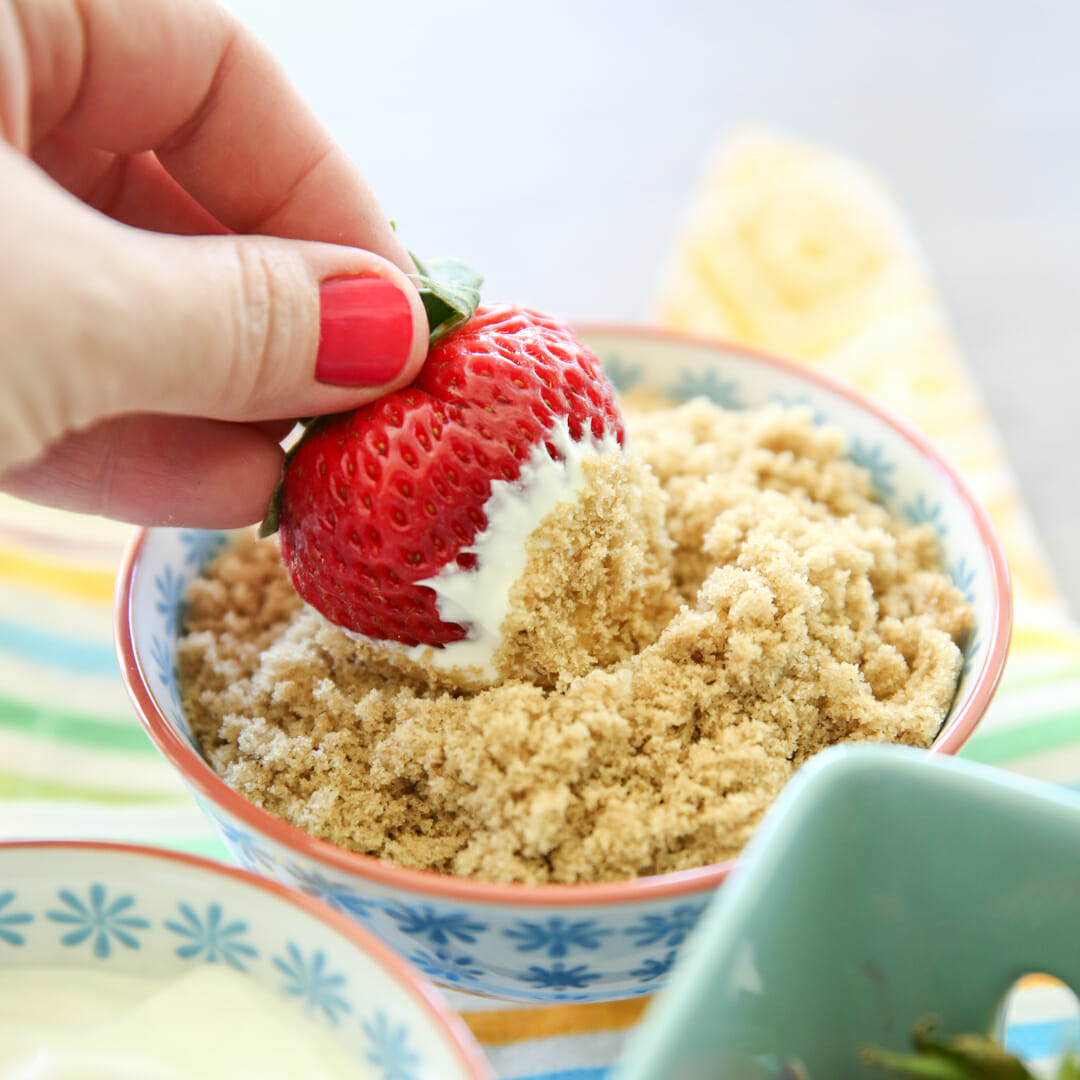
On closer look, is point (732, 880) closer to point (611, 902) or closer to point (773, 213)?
point (611, 902)

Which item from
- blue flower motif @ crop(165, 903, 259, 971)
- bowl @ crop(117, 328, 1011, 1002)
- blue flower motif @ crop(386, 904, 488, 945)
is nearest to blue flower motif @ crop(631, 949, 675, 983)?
bowl @ crop(117, 328, 1011, 1002)

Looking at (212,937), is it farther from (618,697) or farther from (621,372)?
(621,372)

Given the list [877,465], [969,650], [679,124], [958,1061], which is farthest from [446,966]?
[679,124]

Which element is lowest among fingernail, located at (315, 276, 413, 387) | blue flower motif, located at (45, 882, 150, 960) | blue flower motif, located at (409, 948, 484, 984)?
blue flower motif, located at (409, 948, 484, 984)

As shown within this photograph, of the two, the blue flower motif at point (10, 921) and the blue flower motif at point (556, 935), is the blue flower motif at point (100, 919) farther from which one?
the blue flower motif at point (556, 935)

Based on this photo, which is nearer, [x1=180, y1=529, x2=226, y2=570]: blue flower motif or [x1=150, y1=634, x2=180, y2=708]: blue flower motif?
[x1=150, y1=634, x2=180, y2=708]: blue flower motif

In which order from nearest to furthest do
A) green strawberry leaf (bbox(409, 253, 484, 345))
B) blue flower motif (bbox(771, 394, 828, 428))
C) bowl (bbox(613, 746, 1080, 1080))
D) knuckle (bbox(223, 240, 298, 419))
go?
bowl (bbox(613, 746, 1080, 1080))
knuckle (bbox(223, 240, 298, 419))
green strawberry leaf (bbox(409, 253, 484, 345))
blue flower motif (bbox(771, 394, 828, 428))

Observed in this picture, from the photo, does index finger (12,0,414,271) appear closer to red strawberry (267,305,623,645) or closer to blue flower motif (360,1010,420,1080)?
red strawberry (267,305,623,645)
